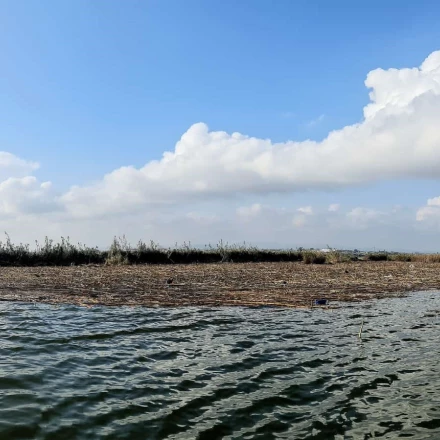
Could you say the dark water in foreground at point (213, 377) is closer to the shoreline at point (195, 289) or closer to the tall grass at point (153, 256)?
the shoreline at point (195, 289)

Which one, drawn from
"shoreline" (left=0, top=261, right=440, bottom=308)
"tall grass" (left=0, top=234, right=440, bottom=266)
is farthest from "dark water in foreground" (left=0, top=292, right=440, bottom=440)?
"tall grass" (left=0, top=234, right=440, bottom=266)

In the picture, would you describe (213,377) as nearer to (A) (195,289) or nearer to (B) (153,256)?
(A) (195,289)

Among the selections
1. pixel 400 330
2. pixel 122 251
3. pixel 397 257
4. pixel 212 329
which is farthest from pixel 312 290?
pixel 397 257

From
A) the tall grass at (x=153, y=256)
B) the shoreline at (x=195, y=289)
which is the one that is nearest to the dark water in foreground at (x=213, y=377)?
the shoreline at (x=195, y=289)

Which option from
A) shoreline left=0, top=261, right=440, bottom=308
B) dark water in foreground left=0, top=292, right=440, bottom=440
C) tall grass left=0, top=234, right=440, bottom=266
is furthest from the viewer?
tall grass left=0, top=234, right=440, bottom=266

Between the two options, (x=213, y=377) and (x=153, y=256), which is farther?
(x=153, y=256)

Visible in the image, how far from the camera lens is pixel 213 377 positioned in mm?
6605

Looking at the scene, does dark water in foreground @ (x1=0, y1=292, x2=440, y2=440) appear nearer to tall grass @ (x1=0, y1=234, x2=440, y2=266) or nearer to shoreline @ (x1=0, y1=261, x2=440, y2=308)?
shoreline @ (x1=0, y1=261, x2=440, y2=308)

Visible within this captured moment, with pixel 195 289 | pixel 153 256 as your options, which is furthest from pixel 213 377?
pixel 153 256

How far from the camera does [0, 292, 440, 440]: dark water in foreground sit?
5.03 m

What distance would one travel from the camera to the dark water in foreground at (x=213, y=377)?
198 inches

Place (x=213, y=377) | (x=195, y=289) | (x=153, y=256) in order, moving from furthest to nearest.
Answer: (x=153, y=256)
(x=195, y=289)
(x=213, y=377)

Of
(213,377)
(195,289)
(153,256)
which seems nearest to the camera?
(213,377)

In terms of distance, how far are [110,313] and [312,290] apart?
306 inches
